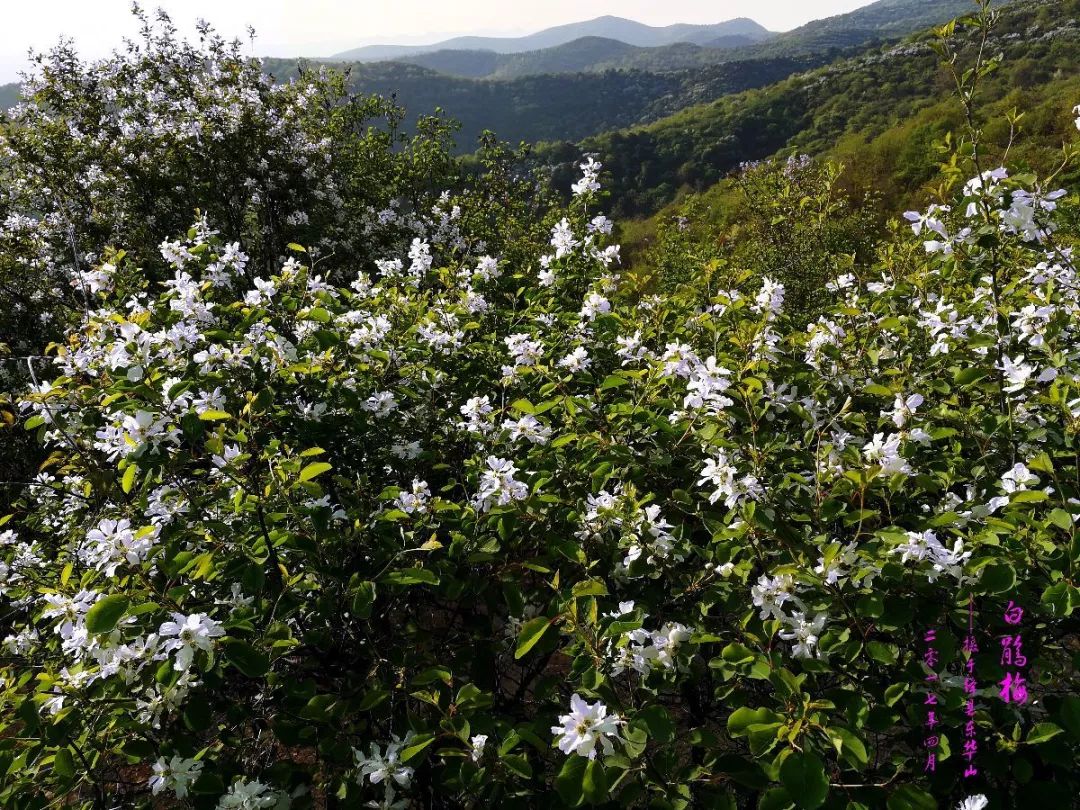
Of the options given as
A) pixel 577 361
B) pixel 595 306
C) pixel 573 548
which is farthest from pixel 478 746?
pixel 595 306

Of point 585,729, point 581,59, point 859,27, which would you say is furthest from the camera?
point 581,59

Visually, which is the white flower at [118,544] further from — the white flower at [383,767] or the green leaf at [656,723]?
the green leaf at [656,723]

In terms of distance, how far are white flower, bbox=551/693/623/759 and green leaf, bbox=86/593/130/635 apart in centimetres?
110

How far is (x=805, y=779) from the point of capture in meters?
1.34

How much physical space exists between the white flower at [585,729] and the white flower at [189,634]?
875 millimetres

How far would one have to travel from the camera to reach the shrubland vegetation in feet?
5.26

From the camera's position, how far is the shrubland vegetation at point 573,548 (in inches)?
63.2

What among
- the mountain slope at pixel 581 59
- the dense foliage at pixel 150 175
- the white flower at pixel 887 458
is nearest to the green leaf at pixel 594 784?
the white flower at pixel 887 458

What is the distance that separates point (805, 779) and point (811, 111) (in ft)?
181

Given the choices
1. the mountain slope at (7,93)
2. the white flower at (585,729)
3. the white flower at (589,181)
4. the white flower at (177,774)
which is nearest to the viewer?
the white flower at (585,729)

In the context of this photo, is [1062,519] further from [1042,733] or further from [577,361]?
[577,361]

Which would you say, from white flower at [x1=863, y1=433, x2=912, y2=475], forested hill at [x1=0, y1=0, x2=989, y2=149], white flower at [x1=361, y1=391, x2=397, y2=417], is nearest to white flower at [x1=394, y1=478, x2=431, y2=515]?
white flower at [x1=361, y1=391, x2=397, y2=417]

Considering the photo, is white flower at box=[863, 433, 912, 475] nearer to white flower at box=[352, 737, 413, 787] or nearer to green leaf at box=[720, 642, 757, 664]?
green leaf at box=[720, 642, 757, 664]

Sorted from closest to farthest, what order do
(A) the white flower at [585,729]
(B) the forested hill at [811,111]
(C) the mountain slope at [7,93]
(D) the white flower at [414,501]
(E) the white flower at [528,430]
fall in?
(A) the white flower at [585,729] < (D) the white flower at [414,501] < (E) the white flower at [528,430] < (B) the forested hill at [811,111] < (C) the mountain slope at [7,93]
